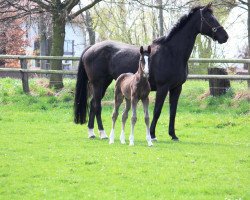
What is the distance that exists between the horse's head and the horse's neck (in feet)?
0.66

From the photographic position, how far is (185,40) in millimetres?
14594

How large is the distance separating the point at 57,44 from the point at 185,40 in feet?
38.9

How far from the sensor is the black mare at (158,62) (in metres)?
14.3

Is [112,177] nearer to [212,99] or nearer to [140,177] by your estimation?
[140,177]

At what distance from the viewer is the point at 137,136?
603 inches

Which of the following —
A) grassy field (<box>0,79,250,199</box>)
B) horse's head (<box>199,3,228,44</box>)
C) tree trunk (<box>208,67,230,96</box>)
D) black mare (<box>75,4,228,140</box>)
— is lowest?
grassy field (<box>0,79,250,199</box>)

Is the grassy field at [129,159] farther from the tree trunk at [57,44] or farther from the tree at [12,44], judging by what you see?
the tree at [12,44]

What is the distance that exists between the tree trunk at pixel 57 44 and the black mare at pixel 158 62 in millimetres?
9196

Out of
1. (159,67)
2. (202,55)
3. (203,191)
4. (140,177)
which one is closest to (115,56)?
(159,67)

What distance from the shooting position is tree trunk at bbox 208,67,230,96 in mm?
21547

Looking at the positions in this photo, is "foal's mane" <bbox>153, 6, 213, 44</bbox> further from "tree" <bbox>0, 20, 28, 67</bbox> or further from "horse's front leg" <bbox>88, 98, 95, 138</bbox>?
"tree" <bbox>0, 20, 28, 67</bbox>

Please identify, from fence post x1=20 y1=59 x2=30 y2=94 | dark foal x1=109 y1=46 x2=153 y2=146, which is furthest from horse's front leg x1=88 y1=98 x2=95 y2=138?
fence post x1=20 y1=59 x2=30 y2=94

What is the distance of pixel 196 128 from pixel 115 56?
135 inches

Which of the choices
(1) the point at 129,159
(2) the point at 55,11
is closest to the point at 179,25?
(1) the point at 129,159
